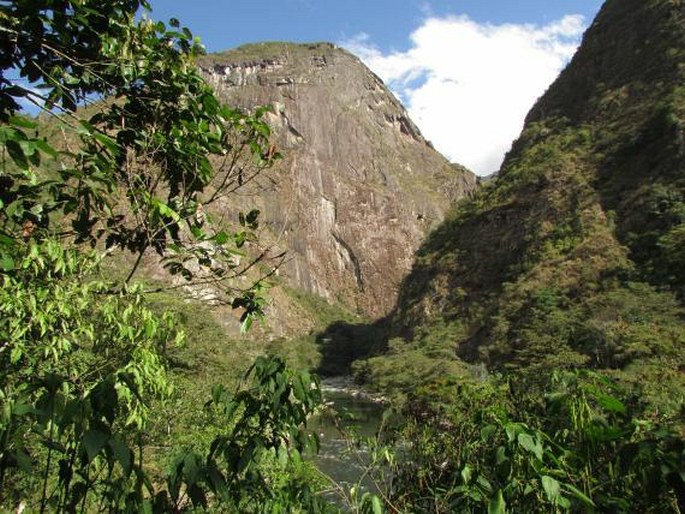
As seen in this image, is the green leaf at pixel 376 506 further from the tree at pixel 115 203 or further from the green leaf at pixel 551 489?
the green leaf at pixel 551 489

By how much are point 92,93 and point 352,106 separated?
16542cm

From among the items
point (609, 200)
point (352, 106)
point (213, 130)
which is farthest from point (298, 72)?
point (213, 130)

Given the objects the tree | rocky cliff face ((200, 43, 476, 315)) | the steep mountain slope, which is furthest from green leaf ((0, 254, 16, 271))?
rocky cliff face ((200, 43, 476, 315))

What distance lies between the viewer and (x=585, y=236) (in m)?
40.1

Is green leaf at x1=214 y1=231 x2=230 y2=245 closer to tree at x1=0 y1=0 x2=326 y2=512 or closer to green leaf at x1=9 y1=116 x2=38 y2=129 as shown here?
tree at x1=0 y1=0 x2=326 y2=512

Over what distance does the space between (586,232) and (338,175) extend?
110m

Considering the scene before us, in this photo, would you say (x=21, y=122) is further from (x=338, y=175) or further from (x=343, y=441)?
(x=338, y=175)

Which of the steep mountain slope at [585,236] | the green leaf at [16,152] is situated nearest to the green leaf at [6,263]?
the green leaf at [16,152]

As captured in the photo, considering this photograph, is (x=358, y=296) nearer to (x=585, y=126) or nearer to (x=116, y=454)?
(x=585, y=126)

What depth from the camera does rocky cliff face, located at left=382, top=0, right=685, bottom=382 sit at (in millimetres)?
29266

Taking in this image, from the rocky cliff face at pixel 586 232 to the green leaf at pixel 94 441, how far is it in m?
22.5

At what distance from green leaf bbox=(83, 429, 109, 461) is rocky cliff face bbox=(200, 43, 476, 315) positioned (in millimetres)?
127119

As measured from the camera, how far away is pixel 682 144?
127 feet

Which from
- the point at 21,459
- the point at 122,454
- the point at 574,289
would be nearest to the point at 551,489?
the point at 122,454
